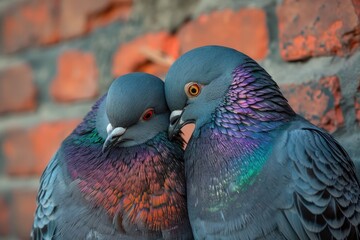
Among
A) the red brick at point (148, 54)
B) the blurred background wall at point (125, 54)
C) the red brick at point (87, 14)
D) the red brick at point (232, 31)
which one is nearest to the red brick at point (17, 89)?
the blurred background wall at point (125, 54)

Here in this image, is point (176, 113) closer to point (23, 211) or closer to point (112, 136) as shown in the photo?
point (112, 136)

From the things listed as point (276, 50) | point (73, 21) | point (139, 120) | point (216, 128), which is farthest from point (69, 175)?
point (73, 21)

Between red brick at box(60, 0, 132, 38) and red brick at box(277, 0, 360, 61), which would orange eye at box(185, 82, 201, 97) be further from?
red brick at box(60, 0, 132, 38)

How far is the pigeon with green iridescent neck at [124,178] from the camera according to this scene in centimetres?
83

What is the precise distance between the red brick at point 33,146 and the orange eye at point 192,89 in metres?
0.55

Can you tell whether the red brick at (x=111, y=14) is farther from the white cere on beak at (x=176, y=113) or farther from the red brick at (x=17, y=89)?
the white cere on beak at (x=176, y=113)

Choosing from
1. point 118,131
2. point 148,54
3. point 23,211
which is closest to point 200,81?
point 118,131

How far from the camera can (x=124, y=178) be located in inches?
33.6

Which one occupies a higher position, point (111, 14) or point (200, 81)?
point (111, 14)

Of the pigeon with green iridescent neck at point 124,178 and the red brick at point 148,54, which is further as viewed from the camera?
the red brick at point 148,54

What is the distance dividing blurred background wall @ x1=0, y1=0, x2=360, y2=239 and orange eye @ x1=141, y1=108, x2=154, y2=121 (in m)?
0.27

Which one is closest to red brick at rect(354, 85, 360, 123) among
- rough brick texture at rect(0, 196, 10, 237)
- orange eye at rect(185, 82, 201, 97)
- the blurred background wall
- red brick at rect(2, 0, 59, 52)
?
the blurred background wall

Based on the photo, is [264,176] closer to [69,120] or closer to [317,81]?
[317,81]

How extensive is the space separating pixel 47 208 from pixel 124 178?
0.15 m
